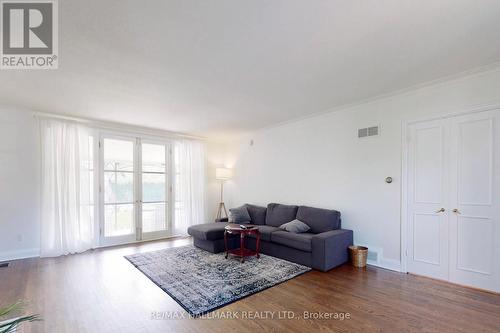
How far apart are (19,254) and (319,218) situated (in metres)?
5.34

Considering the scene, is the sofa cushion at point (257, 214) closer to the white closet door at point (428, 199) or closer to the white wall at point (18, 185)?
the white closet door at point (428, 199)

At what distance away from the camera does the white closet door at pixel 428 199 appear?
330 cm

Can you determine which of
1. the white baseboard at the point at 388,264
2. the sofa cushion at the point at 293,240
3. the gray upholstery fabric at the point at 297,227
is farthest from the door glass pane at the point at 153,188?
the white baseboard at the point at 388,264

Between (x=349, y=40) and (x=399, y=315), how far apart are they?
276 cm

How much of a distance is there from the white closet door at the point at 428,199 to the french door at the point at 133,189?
5.11 meters

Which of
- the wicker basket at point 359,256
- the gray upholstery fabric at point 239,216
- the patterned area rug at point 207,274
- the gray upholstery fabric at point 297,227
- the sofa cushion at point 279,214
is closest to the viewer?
the patterned area rug at point 207,274

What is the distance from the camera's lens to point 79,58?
2600mm

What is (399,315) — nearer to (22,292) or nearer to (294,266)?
(294,266)

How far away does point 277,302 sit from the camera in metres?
2.71

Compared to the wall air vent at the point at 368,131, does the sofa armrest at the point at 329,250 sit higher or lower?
lower

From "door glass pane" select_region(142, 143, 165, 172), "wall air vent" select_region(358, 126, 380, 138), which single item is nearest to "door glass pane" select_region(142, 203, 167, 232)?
"door glass pane" select_region(142, 143, 165, 172)

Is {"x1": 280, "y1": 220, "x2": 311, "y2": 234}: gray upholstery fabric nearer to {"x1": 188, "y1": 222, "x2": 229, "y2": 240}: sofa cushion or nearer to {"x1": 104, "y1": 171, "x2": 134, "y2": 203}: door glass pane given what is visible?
{"x1": 188, "y1": 222, "x2": 229, "y2": 240}: sofa cushion

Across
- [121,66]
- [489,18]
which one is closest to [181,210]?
[121,66]

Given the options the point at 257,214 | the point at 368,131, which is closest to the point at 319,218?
the point at 257,214
